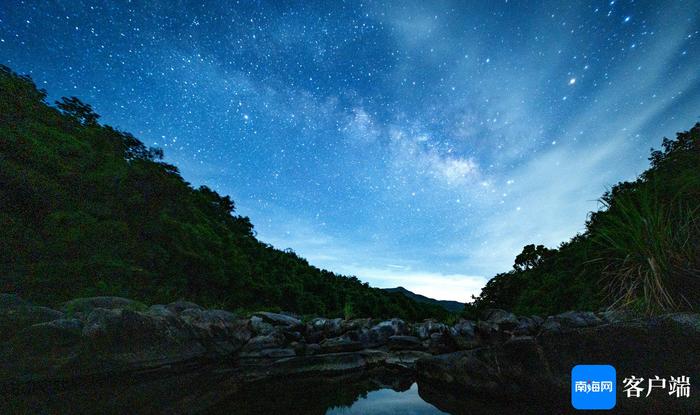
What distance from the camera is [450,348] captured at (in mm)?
6418

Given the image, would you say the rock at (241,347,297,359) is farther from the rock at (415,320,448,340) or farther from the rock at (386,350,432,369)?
the rock at (415,320,448,340)

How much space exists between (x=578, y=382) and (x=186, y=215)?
16.0 m

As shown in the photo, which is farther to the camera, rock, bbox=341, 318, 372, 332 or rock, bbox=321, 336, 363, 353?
rock, bbox=341, 318, 372, 332

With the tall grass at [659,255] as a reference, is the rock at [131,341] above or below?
below

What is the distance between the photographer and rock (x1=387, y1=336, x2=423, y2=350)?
646cm

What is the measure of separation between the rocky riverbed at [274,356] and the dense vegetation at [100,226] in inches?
141

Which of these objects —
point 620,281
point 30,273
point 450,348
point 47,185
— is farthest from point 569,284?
point 47,185

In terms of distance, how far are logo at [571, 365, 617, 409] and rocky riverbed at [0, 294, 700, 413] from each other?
0.19 feet

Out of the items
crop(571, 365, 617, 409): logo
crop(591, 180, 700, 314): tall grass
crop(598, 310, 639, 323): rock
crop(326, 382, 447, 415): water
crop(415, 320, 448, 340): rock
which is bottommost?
crop(326, 382, 447, 415): water

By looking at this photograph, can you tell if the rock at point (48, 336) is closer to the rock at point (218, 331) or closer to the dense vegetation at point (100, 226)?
the rock at point (218, 331)

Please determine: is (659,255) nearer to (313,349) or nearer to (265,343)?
(313,349)

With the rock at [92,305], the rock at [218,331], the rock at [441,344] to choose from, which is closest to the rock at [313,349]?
the rock at [218,331]

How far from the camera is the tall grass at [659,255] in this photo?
90.3 inches

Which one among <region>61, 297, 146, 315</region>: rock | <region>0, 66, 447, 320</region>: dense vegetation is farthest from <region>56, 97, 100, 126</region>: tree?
<region>61, 297, 146, 315</region>: rock
